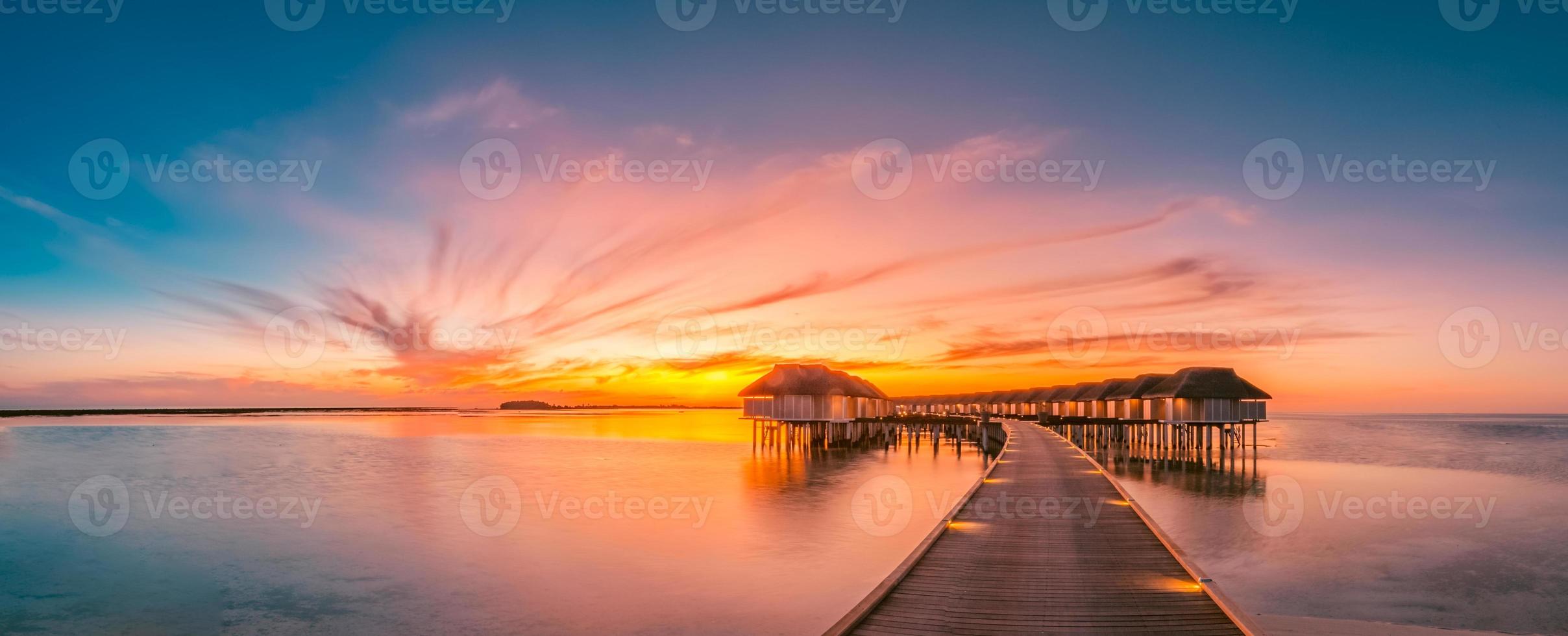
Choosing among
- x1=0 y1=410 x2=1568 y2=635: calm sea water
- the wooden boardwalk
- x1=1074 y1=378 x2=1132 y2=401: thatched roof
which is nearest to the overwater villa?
x1=0 y1=410 x2=1568 y2=635: calm sea water

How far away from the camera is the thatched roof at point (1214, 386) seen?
140 ft

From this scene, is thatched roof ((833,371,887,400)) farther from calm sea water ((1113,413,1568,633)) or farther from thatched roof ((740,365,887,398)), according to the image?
calm sea water ((1113,413,1568,633))

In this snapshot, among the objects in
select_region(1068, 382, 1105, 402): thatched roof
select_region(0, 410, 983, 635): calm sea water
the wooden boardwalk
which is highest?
select_region(1068, 382, 1105, 402): thatched roof

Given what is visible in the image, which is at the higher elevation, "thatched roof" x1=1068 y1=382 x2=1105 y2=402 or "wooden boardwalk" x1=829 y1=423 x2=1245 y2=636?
"thatched roof" x1=1068 y1=382 x2=1105 y2=402

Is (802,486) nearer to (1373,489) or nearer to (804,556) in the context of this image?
(804,556)

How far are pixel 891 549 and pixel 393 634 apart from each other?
10796mm

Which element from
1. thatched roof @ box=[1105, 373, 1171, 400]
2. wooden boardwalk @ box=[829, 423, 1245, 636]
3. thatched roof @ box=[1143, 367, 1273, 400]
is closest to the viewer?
wooden boardwalk @ box=[829, 423, 1245, 636]

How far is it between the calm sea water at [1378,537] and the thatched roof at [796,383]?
16.5 meters

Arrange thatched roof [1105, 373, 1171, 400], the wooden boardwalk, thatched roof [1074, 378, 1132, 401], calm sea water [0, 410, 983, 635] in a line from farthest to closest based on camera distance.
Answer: thatched roof [1074, 378, 1132, 401]
thatched roof [1105, 373, 1171, 400]
calm sea water [0, 410, 983, 635]
the wooden boardwalk

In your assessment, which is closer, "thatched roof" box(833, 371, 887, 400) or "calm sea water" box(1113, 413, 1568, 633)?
"calm sea water" box(1113, 413, 1568, 633)

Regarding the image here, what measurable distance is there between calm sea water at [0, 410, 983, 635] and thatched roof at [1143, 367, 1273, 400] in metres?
11.5

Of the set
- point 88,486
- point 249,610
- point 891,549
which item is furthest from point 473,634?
point 88,486

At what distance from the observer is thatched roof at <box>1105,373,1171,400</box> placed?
54.2m

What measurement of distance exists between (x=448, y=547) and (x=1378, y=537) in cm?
2340
